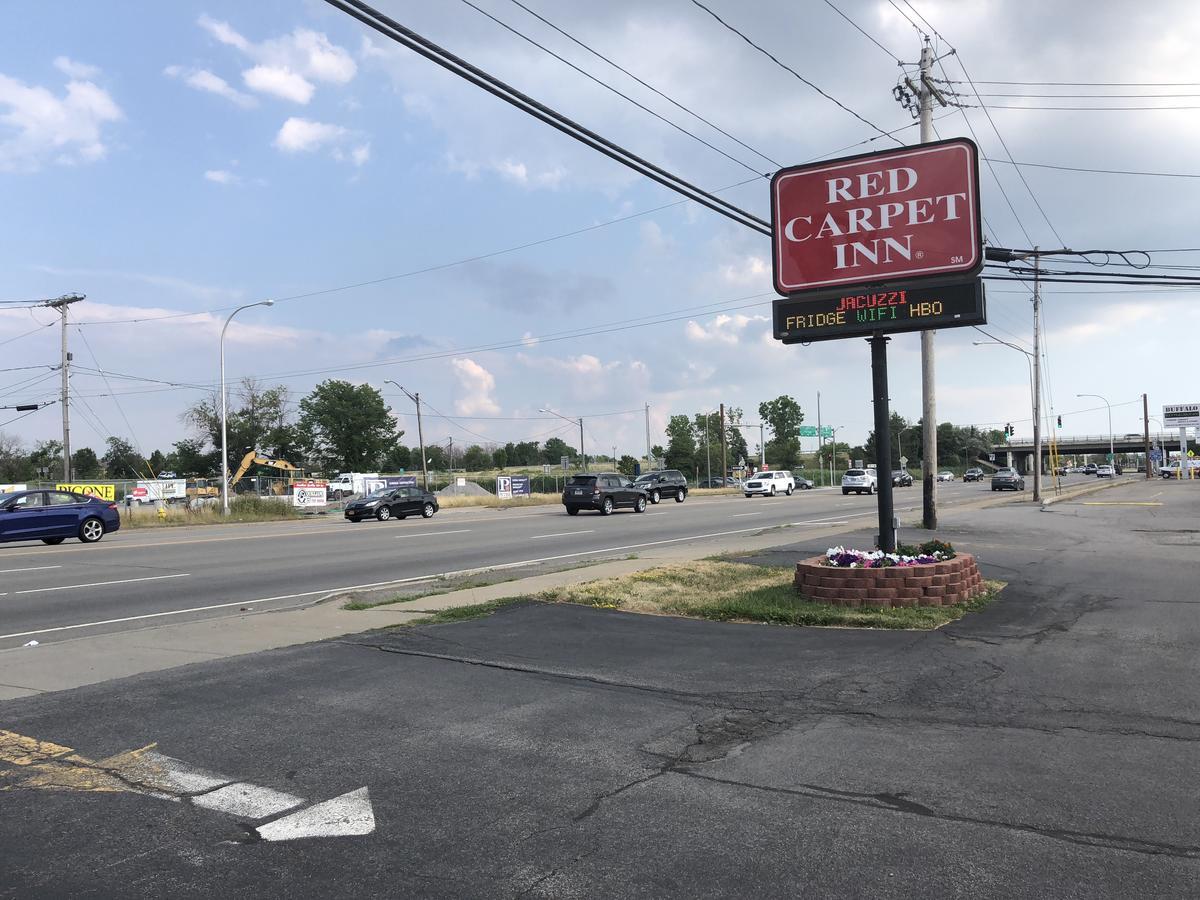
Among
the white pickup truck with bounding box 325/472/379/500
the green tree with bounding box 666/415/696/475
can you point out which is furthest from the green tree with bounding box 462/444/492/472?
the white pickup truck with bounding box 325/472/379/500

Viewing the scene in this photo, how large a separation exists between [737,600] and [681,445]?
13241 centimetres

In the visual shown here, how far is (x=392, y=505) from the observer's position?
36.8 metres

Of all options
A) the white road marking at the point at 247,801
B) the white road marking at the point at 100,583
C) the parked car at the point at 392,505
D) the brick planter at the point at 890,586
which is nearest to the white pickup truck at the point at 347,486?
the parked car at the point at 392,505

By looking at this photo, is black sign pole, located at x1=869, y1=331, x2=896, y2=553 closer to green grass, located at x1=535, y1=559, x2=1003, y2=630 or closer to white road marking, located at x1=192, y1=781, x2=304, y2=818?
green grass, located at x1=535, y1=559, x2=1003, y2=630

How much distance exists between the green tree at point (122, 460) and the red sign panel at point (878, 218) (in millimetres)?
140518

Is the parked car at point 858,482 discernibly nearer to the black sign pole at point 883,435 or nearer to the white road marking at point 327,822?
the black sign pole at point 883,435

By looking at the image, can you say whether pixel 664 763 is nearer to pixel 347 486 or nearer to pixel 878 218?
pixel 878 218

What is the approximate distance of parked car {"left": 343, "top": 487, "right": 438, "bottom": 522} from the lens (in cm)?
3559

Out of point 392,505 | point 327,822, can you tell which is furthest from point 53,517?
point 327,822

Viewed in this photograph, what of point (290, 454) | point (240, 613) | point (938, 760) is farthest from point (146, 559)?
point (290, 454)

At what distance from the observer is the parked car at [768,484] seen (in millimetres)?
58531

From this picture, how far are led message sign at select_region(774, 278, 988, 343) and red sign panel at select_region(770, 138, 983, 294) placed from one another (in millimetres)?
240

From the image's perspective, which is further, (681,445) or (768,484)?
(681,445)

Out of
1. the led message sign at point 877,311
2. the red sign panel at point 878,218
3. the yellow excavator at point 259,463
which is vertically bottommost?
the yellow excavator at point 259,463
